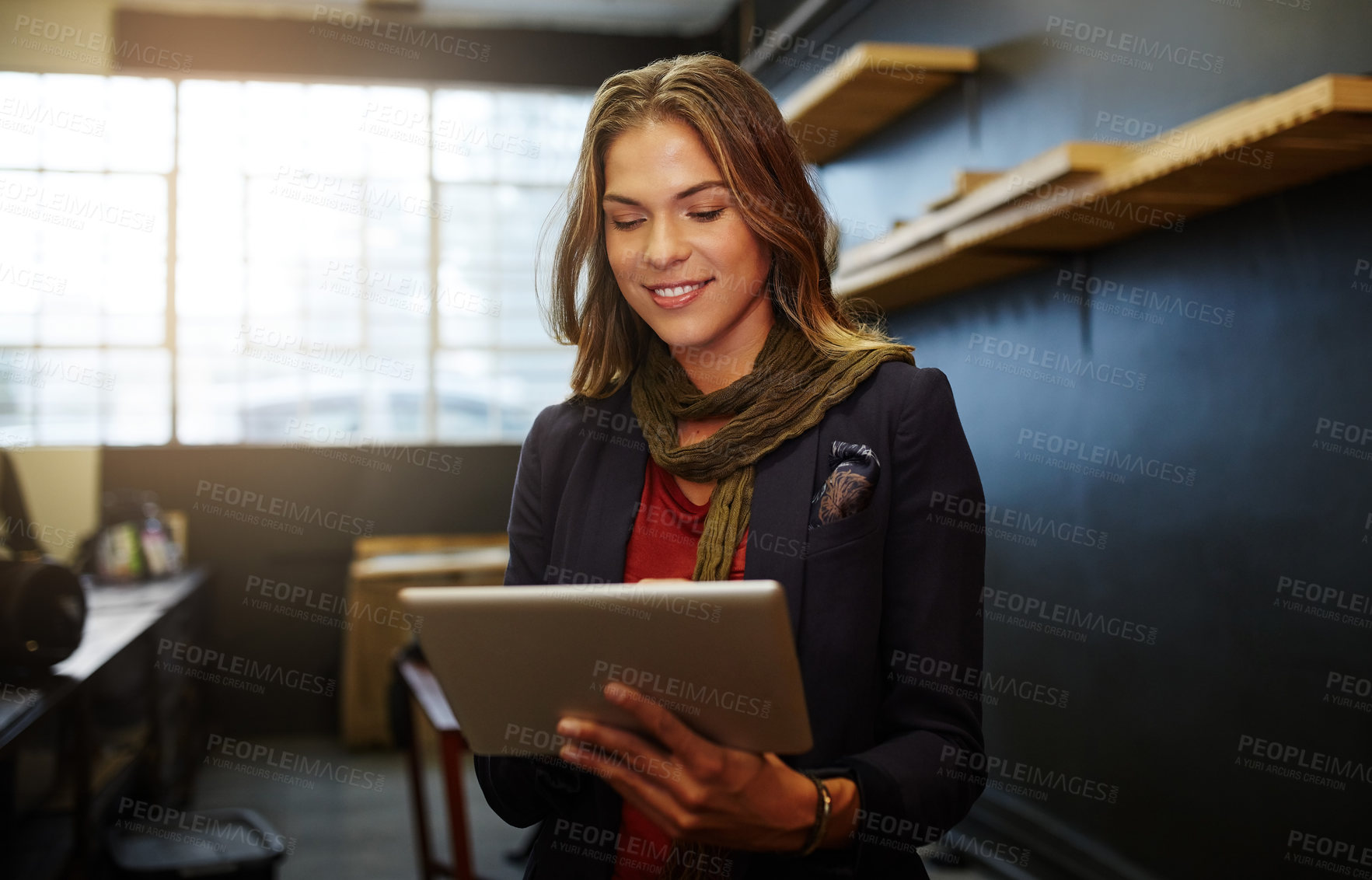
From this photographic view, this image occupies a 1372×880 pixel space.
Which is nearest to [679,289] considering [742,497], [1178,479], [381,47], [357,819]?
[742,497]

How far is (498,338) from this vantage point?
5859mm

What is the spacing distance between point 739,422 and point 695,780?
16.0 inches

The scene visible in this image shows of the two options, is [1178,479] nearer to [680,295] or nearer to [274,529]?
[680,295]

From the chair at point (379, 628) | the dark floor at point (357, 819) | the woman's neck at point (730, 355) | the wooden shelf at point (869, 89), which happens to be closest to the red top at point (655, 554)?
the woman's neck at point (730, 355)

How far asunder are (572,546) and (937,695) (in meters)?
0.42

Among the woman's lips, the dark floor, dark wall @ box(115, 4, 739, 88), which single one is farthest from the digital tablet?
dark wall @ box(115, 4, 739, 88)

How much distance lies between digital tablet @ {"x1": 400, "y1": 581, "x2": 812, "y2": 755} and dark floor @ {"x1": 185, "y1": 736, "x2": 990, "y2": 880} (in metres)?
2.49

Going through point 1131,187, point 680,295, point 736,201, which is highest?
point 1131,187

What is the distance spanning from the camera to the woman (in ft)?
3.15

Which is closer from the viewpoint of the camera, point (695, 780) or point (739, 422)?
point (695, 780)

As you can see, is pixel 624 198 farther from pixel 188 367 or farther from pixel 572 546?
pixel 188 367

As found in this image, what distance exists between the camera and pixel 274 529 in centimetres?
529

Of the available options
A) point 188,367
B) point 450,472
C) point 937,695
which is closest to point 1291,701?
point 937,695

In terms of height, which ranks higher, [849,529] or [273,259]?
[273,259]
